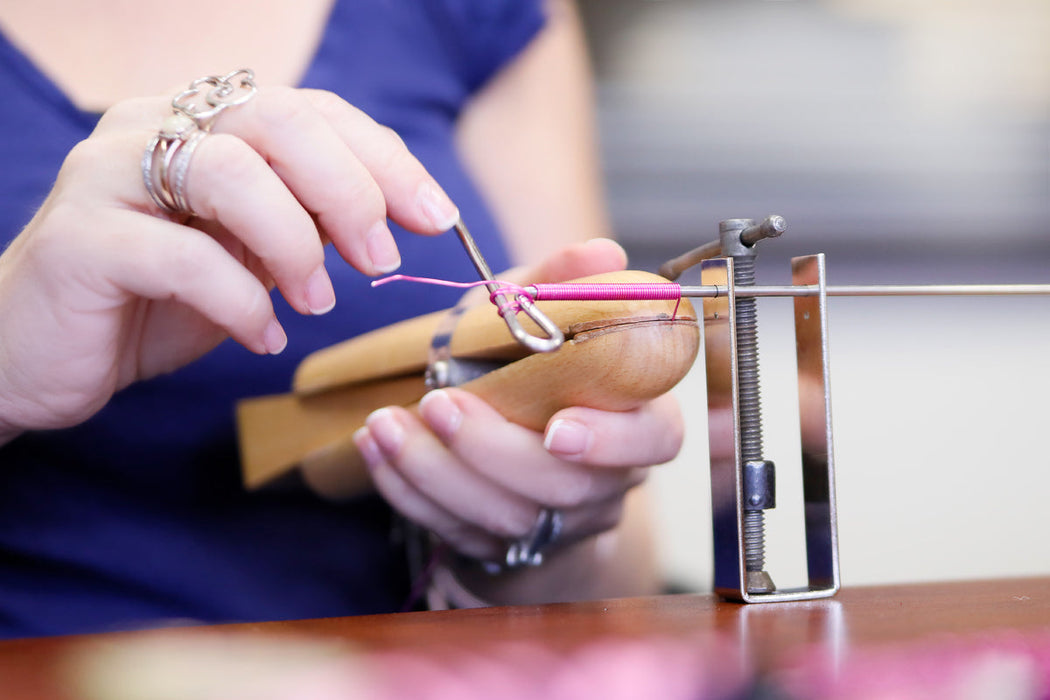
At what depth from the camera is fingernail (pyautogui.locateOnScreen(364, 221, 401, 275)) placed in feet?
1.32

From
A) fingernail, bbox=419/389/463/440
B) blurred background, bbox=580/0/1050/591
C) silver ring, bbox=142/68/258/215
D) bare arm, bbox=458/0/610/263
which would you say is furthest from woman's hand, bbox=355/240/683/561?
blurred background, bbox=580/0/1050/591

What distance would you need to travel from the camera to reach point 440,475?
1.48 ft

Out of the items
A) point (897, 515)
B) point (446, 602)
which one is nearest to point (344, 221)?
point (446, 602)

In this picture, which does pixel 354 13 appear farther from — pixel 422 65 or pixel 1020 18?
pixel 1020 18

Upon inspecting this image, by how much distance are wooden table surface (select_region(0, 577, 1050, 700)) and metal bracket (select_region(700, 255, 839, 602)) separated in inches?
0.5

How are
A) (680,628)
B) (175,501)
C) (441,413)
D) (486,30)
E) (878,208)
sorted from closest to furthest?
(680,628) → (441,413) → (175,501) → (486,30) → (878,208)

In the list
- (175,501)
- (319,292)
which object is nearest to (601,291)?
(319,292)

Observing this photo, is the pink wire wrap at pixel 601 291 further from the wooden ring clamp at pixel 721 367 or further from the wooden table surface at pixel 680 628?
the wooden table surface at pixel 680 628

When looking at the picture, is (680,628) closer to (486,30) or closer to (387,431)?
(387,431)

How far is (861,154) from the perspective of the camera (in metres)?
1.46

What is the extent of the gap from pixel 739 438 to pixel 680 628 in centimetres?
10

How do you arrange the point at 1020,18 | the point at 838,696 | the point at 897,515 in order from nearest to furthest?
the point at 838,696 → the point at 897,515 → the point at 1020,18

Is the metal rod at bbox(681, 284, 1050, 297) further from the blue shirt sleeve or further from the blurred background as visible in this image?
the blurred background

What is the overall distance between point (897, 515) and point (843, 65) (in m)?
0.73
